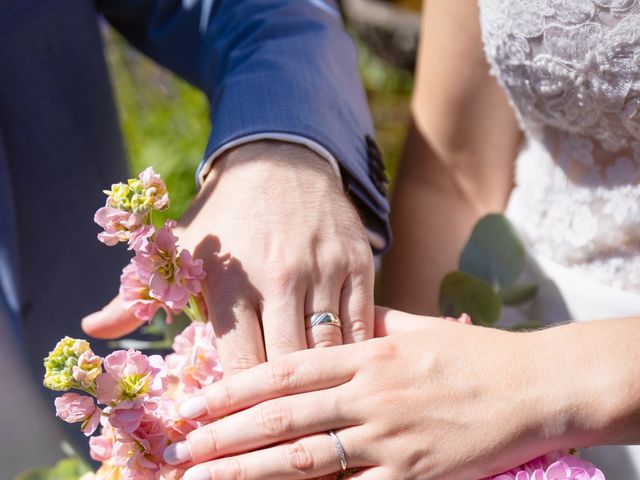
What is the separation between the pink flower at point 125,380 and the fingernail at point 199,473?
0.09 metres

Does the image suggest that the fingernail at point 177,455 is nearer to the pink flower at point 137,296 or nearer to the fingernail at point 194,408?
the fingernail at point 194,408

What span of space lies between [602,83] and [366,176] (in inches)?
12.7

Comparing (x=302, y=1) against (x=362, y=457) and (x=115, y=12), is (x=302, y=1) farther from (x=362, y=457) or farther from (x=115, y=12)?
(x=362, y=457)

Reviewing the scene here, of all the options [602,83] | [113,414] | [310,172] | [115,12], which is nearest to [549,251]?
[602,83]

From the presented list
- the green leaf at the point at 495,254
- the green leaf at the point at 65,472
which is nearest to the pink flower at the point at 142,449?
the green leaf at the point at 65,472

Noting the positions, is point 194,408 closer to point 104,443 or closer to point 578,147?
point 104,443

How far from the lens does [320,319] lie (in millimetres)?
791

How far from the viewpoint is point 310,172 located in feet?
2.89

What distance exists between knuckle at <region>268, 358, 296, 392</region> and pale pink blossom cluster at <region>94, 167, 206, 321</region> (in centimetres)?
12

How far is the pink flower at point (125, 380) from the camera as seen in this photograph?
0.66 m

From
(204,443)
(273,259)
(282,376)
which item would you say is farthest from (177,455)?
(273,259)

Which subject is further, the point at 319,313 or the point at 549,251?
the point at 549,251

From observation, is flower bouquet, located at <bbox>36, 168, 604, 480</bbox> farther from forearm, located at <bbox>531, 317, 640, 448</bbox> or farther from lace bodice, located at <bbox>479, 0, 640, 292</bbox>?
lace bodice, located at <bbox>479, 0, 640, 292</bbox>

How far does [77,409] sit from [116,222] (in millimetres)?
181
